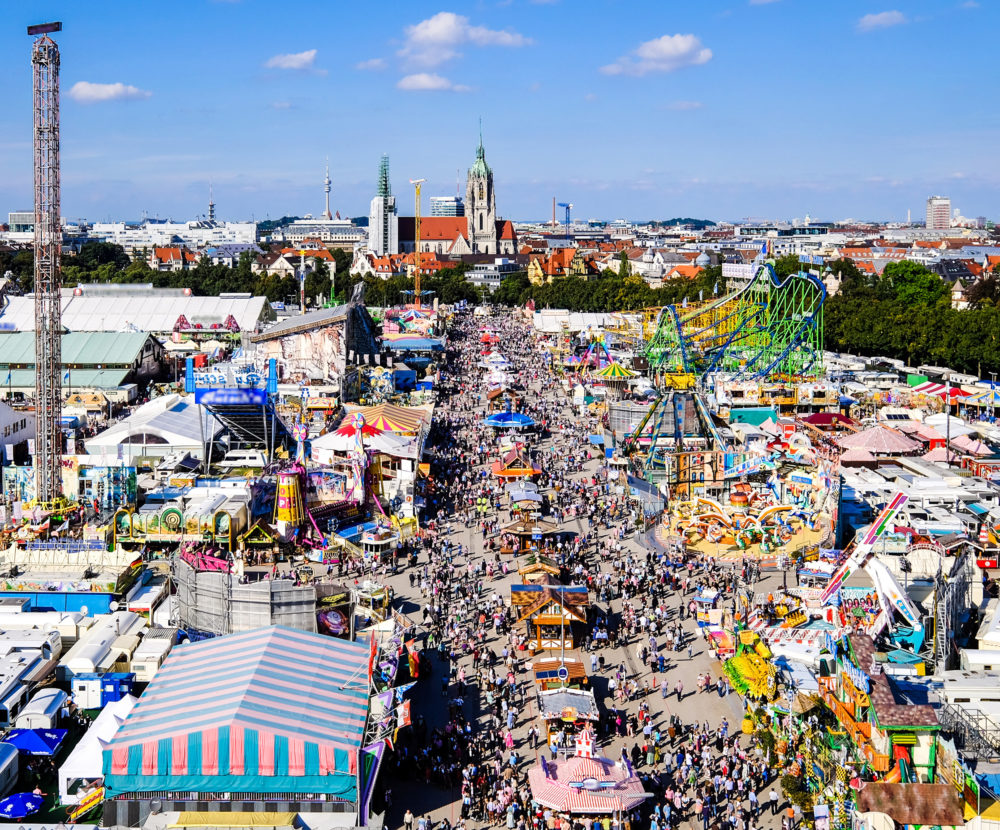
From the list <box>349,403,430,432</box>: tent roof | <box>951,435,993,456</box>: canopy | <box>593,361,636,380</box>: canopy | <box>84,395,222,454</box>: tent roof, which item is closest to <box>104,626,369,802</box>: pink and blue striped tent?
<box>84,395,222,454</box>: tent roof

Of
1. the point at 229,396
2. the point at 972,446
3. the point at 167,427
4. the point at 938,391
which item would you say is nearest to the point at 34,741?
the point at 229,396

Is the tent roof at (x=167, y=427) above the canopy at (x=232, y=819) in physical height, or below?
above

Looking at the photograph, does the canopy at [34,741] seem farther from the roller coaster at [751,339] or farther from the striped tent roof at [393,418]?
the roller coaster at [751,339]

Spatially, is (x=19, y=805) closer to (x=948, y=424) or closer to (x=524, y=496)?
(x=524, y=496)

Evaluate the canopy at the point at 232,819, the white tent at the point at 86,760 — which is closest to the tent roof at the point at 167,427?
the white tent at the point at 86,760

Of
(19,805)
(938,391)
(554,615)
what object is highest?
(938,391)

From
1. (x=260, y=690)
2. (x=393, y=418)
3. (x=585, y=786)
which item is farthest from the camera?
(x=393, y=418)
